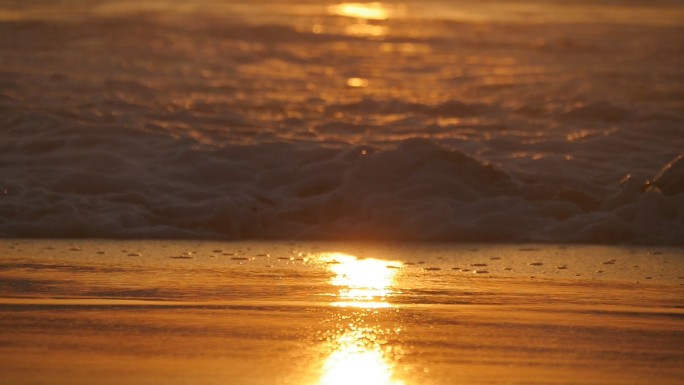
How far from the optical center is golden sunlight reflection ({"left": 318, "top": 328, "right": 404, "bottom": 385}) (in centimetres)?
315

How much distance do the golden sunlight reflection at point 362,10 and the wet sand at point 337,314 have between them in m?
15.1

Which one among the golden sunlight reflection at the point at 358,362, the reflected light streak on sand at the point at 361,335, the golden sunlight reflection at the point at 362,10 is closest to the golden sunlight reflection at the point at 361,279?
the reflected light streak on sand at the point at 361,335

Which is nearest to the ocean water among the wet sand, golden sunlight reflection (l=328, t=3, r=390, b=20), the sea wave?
the sea wave

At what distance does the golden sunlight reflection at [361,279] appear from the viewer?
4.13 meters

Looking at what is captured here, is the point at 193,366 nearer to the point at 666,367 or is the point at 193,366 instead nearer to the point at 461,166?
the point at 666,367

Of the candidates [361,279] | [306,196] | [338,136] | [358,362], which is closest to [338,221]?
[306,196]

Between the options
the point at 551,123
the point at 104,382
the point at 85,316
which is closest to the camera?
the point at 104,382

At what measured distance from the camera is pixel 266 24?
17.3m

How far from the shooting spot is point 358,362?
3320 millimetres

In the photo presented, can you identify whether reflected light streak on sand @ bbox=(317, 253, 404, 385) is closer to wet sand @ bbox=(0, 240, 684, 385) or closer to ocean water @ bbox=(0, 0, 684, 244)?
wet sand @ bbox=(0, 240, 684, 385)

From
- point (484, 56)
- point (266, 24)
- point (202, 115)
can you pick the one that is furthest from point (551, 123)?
point (266, 24)

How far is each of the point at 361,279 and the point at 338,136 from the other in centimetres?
348

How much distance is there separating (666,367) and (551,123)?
546 cm

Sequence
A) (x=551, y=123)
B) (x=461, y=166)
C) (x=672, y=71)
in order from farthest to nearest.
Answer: (x=672, y=71) < (x=551, y=123) < (x=461, y=166)
